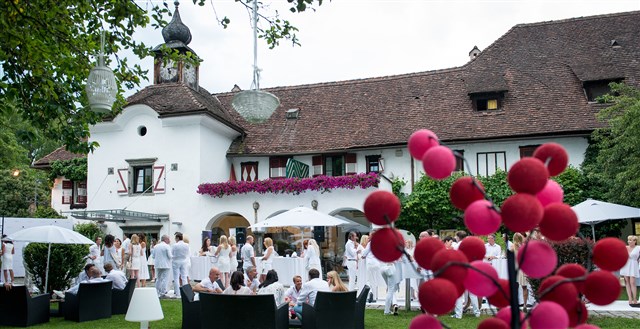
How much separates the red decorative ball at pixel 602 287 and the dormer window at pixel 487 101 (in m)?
25.4

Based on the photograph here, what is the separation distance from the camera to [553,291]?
7.57 feet

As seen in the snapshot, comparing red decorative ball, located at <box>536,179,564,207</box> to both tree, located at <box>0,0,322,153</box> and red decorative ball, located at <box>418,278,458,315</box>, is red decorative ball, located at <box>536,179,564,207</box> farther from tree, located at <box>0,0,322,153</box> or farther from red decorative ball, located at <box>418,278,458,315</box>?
tree, located at <box>0,0,322,153</box>

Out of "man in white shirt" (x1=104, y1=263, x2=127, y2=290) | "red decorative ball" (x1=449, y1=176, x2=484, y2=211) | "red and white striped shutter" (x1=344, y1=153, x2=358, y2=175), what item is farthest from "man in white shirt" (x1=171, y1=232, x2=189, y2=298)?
"red decorative ball" (x1=449, y1=176, x2=484, y2=211)

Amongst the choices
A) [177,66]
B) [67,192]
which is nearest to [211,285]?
[177,66]

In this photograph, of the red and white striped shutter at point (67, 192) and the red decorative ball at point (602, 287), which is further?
the red and white striped shutter at point (67, 192)

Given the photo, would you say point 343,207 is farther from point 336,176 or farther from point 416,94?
point 416,94

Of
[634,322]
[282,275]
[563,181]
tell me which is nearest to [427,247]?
[634,322]

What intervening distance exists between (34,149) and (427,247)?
5956cm

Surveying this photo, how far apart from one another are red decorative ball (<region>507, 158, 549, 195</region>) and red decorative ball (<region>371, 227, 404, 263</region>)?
49 cm

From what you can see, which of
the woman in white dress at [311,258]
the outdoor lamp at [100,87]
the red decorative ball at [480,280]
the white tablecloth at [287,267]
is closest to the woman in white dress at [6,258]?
the white tablecloth at [287,267]

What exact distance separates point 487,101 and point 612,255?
25.8 m

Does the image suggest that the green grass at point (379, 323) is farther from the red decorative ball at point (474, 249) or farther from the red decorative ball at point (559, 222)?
the red decorative ball at point (559, 222)

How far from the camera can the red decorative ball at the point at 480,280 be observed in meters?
2.29

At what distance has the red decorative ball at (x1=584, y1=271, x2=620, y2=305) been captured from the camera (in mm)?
2240
